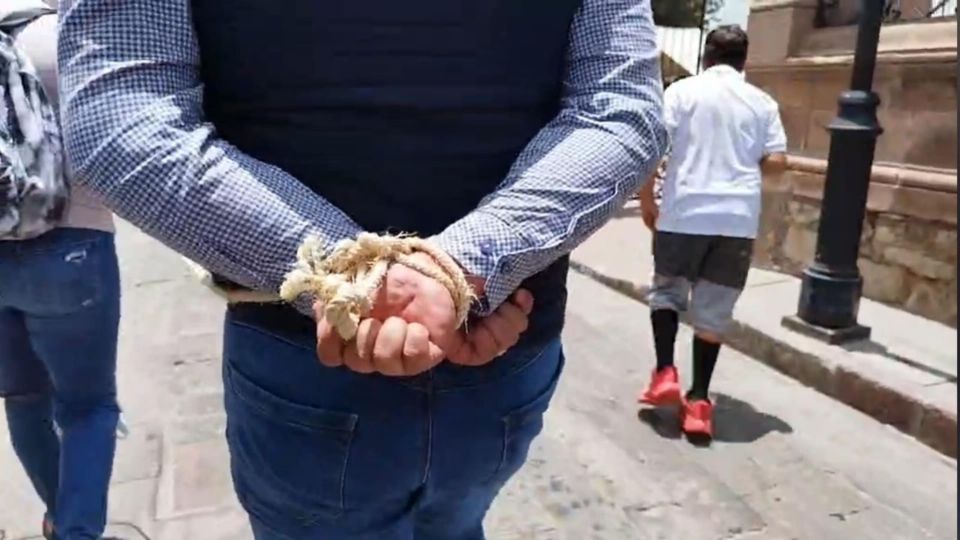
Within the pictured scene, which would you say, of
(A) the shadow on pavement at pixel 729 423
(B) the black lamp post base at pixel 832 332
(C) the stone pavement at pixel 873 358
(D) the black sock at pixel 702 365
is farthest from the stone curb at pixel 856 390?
(D) the black sock at pixel 702 365

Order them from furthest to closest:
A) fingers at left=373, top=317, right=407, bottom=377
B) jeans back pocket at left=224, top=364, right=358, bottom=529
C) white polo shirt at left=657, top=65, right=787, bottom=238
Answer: white polo shirt at left=657, top=65, right=787, bottom=238 → jeans back pocket at left=224, top=364, right=358, bottom=529 → fingers at left=373, top=317, right=407, bottom=377

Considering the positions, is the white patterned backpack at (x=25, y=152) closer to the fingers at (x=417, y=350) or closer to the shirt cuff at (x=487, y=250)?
the shirt cuff at (x=487, y=250)

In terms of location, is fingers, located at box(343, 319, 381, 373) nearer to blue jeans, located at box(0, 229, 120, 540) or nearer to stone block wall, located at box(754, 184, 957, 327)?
blue jeans, located at box(0, 229, 120, 540)

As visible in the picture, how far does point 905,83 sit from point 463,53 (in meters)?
5.40

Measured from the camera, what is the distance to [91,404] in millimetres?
2496

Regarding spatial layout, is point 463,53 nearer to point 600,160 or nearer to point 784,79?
point 600,160

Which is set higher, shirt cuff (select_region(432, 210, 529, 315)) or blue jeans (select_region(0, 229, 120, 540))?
shirt cuff (select_region(432, 210, 529, 315))

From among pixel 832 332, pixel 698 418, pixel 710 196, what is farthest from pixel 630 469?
pixel 832 332

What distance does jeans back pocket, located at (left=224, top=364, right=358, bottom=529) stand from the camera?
126cm

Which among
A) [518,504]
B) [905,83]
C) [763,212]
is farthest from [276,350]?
[763,212]

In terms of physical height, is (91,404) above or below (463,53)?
below

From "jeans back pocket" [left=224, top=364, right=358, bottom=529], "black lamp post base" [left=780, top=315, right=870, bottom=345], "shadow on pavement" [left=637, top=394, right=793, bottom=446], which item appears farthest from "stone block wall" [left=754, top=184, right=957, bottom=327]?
"jeans back pocket" [left=224, top=364, right=358, bottom=529]

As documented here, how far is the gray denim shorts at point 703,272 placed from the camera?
13.1ft

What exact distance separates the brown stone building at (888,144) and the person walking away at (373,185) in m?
4.50
